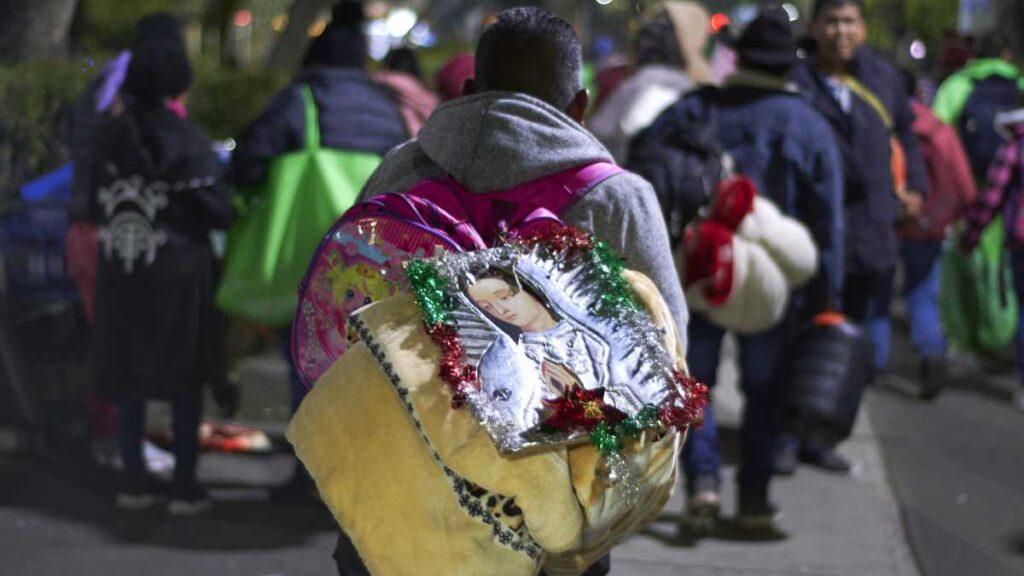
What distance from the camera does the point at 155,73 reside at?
638cm

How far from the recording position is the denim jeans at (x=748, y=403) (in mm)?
6672

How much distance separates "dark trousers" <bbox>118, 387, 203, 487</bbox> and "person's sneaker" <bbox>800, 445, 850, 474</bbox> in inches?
123

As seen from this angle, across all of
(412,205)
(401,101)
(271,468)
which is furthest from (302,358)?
(271,468)

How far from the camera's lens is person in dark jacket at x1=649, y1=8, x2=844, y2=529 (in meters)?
6.56

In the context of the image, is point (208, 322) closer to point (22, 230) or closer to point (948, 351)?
point (22, 230)

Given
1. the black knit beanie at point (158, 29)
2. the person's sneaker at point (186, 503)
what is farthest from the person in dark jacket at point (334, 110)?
the person's sneaker at point (186, 503)

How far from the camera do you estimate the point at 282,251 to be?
20.9 ft

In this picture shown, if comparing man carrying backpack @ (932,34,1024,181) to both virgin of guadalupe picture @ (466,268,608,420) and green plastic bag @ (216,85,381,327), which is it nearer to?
green plastic bag @ (216,85,381,327)

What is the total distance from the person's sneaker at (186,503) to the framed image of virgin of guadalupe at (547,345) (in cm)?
375

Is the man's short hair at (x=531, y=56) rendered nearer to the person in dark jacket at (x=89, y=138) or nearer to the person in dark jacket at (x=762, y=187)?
the person in dark jacket at (x=762, y=187)

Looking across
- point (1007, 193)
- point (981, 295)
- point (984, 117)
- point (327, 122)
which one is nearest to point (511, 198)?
point (327, 122)

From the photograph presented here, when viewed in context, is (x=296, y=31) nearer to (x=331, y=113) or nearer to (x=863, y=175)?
(x=863, y=175)

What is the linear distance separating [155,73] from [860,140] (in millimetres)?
3064

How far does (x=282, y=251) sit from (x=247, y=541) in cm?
109
